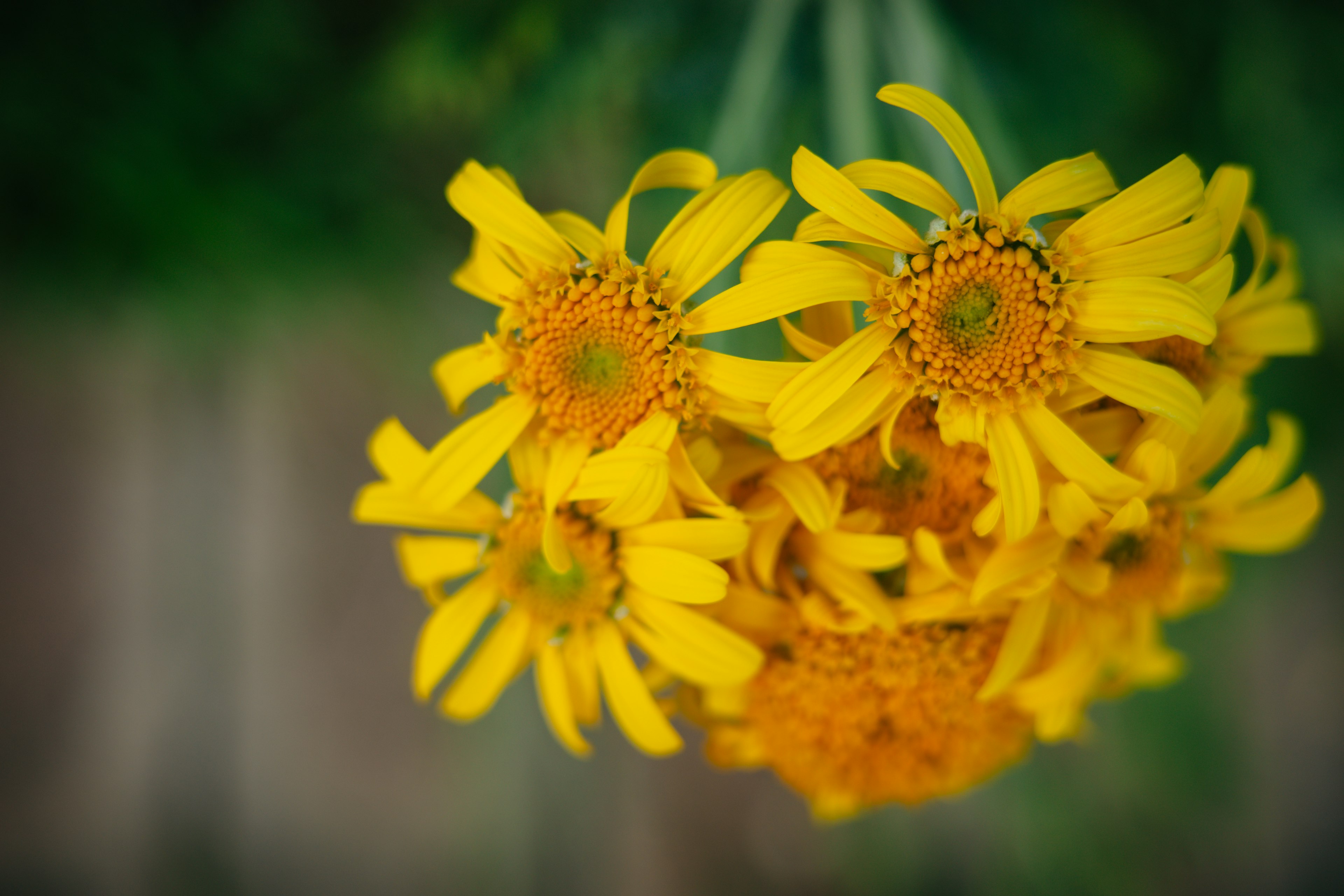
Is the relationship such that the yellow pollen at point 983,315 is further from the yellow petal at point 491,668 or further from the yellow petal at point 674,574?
the yellow petal at point 491,668

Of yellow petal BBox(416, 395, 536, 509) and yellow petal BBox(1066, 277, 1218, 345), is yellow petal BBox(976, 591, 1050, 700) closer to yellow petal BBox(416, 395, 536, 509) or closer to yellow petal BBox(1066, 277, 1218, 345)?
yellow petal BBox(1066, 277, 1218, 345)

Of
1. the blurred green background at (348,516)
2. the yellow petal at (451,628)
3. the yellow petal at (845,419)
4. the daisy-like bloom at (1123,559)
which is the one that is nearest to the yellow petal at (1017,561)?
the daisy-like bloom at (1123,559)

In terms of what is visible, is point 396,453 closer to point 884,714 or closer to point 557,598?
point 557,598

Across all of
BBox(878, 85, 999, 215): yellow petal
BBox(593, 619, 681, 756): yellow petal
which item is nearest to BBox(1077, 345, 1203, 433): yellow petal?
BBox(878, 85, 999, 215): yellow petal

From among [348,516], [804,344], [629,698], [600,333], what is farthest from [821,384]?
[348,516]

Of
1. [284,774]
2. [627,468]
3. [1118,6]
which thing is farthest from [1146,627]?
[284,774]

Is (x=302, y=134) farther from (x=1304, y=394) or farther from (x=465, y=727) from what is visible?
(x=1304, y=394)
